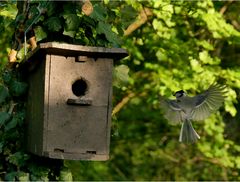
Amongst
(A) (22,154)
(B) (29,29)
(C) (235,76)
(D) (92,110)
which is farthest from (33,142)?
(C) (235,76)

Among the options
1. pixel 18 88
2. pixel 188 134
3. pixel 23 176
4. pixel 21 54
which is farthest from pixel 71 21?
pixel 188 134

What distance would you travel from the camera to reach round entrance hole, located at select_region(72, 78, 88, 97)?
3.59 m

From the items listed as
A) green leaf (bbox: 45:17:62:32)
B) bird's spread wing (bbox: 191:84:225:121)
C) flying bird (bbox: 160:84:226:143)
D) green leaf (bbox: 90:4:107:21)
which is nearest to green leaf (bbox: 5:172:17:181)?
green leaf (bbox: 45:17:62:32)

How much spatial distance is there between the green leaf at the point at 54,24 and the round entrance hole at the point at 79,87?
0.30 meters

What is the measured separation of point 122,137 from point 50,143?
5928 millimetres

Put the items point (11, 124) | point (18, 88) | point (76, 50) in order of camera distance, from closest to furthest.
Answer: point (76, 50) < point (11, 124) < point (18, 88)

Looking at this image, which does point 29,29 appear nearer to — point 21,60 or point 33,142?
point 21,60

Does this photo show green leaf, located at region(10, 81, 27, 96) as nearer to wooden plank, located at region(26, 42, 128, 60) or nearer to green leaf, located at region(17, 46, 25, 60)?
green leaf, located at region(17, 46, 25, 60)

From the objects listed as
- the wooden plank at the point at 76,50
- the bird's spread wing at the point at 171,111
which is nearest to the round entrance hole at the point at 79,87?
the wooden plank at the point at 76,50

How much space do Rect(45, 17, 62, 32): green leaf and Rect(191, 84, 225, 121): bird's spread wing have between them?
1114 millimetres

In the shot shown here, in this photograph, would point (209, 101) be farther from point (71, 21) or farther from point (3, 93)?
point (3, 93)

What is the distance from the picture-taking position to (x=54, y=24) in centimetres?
365

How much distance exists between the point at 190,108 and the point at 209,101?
0.15m

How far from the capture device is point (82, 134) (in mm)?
3539
